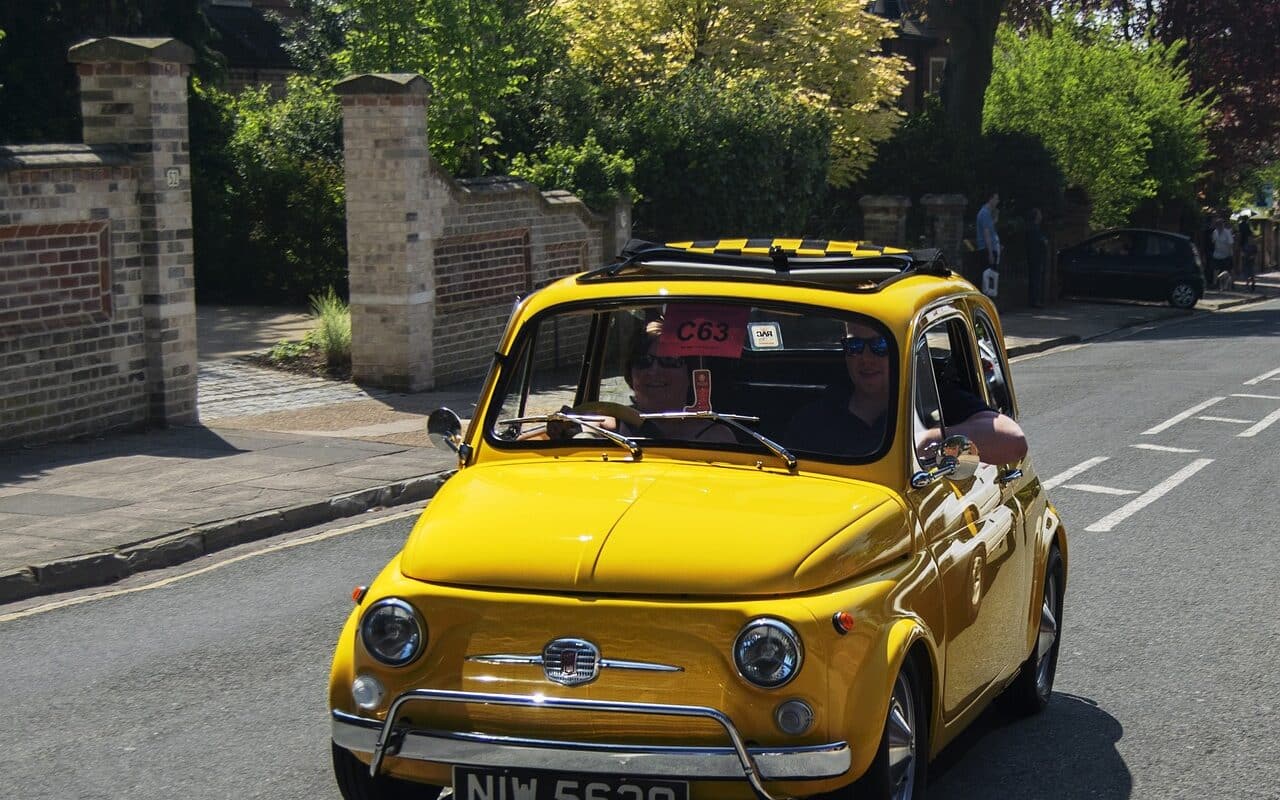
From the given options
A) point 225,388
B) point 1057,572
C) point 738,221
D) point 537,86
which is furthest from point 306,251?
point 1057,572

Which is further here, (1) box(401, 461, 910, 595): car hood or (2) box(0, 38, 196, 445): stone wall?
(2) box(0, 38, 196, 445): stone wall

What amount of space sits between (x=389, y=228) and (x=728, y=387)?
1297 centimetres

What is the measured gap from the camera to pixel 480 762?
4727 millimetres

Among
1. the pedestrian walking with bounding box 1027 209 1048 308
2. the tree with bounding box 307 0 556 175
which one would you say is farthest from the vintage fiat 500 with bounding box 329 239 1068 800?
the pedestrian walking with bounding box 1027 209 1048 308

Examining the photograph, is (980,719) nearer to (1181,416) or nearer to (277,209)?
(1181,416)

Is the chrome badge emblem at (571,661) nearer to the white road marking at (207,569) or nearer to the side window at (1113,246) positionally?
the white road marking at (207,569)

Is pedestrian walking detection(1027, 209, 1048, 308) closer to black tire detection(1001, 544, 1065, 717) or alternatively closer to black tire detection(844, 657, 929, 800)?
black tire detection(1001, 544, 1065, 717)

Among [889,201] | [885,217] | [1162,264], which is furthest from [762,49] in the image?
[1162,264]

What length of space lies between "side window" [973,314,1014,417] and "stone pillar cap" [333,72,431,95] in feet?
38.4

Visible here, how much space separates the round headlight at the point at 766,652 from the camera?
4.70m

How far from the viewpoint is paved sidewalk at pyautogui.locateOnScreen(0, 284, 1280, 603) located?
1051cm

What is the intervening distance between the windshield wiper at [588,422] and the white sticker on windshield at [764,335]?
0.53 m

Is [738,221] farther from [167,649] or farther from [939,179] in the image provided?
[167,649]

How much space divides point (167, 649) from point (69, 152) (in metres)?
7.67
